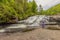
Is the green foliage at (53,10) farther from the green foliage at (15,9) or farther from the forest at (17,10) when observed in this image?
the green foliage at (15,9)

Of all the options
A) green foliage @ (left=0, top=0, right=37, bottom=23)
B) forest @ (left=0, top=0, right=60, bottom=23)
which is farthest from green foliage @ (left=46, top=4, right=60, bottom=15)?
green foliage @ (left=0, top=0, right=37, bottom=23)

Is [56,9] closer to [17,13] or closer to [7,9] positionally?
[17,13]

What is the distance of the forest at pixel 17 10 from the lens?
27.6 feet

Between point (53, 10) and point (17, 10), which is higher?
point (17, 10)

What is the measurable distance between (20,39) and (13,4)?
4742 millimetres

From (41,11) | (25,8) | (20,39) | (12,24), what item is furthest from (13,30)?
(41,11)

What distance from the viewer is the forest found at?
331 inches

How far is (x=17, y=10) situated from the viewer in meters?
9.68

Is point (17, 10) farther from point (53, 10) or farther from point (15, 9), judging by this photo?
point (53, 10)

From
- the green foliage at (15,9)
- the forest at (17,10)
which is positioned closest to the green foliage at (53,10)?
the forest at (17,10)

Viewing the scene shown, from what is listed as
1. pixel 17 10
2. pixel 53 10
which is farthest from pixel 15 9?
pixel 53 10

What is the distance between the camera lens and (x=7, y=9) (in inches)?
336

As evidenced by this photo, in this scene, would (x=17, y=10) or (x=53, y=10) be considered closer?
(x=17, y=10)

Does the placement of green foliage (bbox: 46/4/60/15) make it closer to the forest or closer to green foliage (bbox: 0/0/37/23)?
the forest
